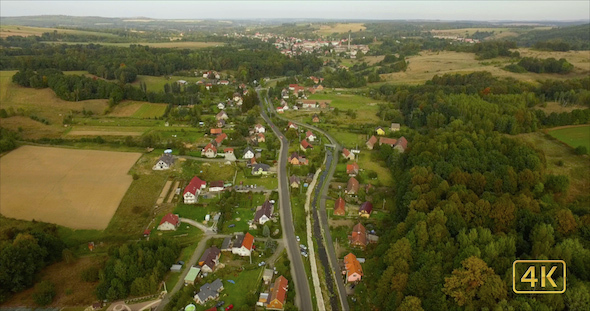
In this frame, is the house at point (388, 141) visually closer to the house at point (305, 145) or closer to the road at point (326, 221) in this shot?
the road at point (326, 221)

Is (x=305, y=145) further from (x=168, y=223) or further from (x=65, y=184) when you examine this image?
(x=65, y=184)

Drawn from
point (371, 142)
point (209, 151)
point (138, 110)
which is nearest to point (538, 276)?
point (371, 142)

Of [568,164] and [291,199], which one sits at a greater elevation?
[568,164]

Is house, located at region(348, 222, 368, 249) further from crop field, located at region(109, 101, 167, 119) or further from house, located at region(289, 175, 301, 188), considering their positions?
crop field, located at region(109, 101, 167, 119)

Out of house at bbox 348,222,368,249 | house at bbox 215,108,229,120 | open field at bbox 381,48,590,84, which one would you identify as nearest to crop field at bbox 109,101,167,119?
house at bbox 215,108,229,120

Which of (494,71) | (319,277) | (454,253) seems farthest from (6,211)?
(494,71)

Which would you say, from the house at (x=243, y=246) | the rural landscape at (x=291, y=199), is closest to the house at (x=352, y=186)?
the rural landscape at (x=291, y=199)

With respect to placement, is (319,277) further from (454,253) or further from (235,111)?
(235,111)
